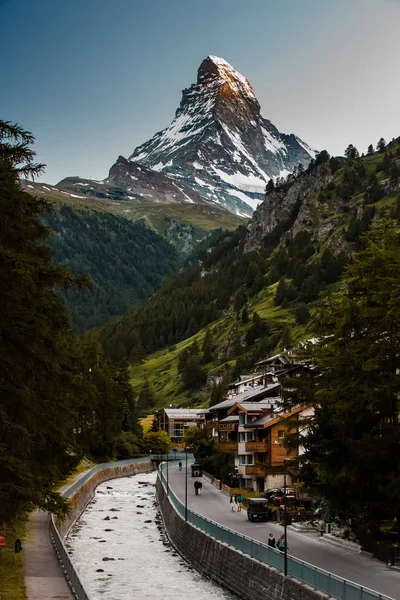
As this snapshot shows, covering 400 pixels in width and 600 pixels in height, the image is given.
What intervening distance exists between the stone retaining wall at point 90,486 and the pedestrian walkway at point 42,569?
2.45 m

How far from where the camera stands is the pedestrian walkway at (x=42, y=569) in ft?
113

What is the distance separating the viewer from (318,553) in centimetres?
4478

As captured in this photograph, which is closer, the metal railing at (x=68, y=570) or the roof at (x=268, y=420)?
the metal railing at (x=68, y=570)

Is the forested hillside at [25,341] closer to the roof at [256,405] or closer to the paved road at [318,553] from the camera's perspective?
the paved road at [318,553]

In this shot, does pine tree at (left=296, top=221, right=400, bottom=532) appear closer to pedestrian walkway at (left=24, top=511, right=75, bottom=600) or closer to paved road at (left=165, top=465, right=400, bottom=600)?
paved road at (left=165, top=465, right=400, bottom=600)

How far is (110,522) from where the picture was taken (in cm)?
7456

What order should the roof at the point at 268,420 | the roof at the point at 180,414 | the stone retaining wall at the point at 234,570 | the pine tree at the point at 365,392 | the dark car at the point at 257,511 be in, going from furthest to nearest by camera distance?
the roof at the point at 180,414, the roof at the point at 268,420, the dark car at the point at 257,511, the pine tree at the point at 365,392, the stone retaining wall at the point at 234,570

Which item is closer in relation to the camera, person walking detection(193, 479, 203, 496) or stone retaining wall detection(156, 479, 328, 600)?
stone retaining wall detection(156, 479, 328, 600)

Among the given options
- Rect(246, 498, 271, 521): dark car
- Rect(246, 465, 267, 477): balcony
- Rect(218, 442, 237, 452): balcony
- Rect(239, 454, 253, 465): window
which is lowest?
Rect(246, 498, 271, 521): dark car

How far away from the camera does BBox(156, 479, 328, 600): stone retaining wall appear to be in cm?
3532


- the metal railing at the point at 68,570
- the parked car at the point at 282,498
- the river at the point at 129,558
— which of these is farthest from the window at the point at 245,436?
the metal railing at the point at 68,570

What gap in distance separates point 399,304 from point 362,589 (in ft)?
49.2

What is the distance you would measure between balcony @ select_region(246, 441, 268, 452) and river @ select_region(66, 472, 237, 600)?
475 inches

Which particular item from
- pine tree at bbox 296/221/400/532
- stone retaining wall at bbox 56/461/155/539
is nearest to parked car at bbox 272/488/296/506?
pine tree at bbox 296/221/400/532
